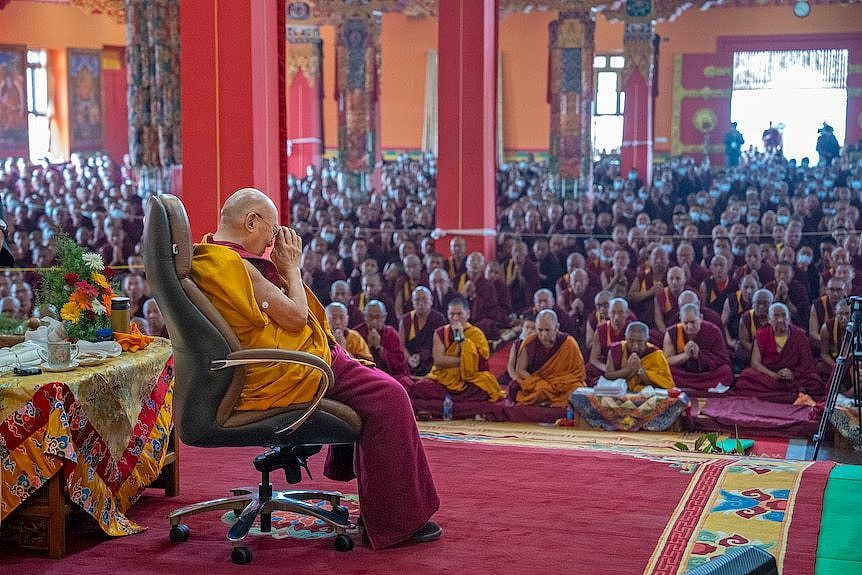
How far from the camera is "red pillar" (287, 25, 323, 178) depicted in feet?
66.0

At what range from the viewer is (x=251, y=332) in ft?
11.5

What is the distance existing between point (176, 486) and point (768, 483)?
236cm

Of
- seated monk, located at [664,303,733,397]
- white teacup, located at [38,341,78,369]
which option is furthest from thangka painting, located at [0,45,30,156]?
white teacup, located at [38,341,78,369]

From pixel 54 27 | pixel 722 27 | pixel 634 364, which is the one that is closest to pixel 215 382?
pixel 634 364

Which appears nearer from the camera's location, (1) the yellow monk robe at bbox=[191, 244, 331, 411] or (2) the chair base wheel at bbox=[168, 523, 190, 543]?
(1) the yellow monk robe at bbox=[191, 244, 331, 411]

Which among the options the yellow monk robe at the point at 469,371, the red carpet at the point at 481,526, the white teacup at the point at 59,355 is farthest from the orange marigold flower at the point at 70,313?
the yellow monk robe at the point at 469,371

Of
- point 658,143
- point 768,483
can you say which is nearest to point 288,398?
point 768,483

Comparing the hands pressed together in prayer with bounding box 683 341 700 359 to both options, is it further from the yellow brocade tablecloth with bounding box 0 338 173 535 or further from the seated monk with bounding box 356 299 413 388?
the yellow brocade tablecloth with bounding box 0 338 173 535

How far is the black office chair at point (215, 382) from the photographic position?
11.1ft

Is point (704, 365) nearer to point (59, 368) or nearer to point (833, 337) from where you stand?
point (833, 337)

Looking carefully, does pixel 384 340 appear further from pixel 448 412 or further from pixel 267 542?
pixel 267 542

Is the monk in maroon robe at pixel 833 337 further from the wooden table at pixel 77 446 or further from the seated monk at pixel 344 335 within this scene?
the wooden table at pixel 77 446

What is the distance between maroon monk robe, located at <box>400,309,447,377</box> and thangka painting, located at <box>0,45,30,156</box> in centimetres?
1234

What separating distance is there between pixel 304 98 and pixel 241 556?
17.7m
